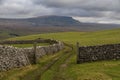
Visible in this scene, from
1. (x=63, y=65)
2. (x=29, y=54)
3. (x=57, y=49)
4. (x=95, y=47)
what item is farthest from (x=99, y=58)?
(x=57, y=49)

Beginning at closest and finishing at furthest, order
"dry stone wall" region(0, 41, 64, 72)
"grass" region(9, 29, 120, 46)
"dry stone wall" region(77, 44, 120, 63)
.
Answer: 1. "dry stone wall" region(0, 41, 64, 72)
2. "dry stone wall" region(77, 44, 120, 63)
3. "grass" region(9, 29, 120, 46)

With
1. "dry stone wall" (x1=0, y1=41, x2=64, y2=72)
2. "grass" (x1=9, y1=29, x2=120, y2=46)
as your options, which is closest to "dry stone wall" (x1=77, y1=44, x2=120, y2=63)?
"dry stone wall" (x1=0, y1=41, x2=64, y2=72)

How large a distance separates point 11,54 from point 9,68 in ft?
8.86

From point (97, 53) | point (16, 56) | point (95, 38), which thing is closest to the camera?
point (16, 56)

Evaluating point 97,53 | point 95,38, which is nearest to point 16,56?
point 97,53

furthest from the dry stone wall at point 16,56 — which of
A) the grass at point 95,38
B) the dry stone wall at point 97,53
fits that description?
the grass at point 95,38

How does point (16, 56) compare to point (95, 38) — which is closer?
point (16, 56)

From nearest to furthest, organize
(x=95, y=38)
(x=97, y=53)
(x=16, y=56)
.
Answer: (x=16, y=56), (x=97, y=53), (x=95, y=38)

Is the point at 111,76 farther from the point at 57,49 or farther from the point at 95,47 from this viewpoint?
the point at 57,49

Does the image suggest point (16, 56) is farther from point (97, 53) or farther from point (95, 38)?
point (95, 38)

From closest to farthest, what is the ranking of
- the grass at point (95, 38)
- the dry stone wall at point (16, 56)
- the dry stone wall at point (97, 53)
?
1. the dry stone wall at point (16, 56)
2. the dry stone wall at point (97, 53)
3. the grass at point (95, 38)

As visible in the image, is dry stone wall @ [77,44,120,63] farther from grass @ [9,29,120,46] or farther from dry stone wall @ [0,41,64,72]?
grass @ [9,29,120,46]

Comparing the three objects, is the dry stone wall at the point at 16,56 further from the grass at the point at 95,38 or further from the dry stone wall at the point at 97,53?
the grass at the point at 95,38

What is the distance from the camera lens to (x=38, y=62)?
55.2m
